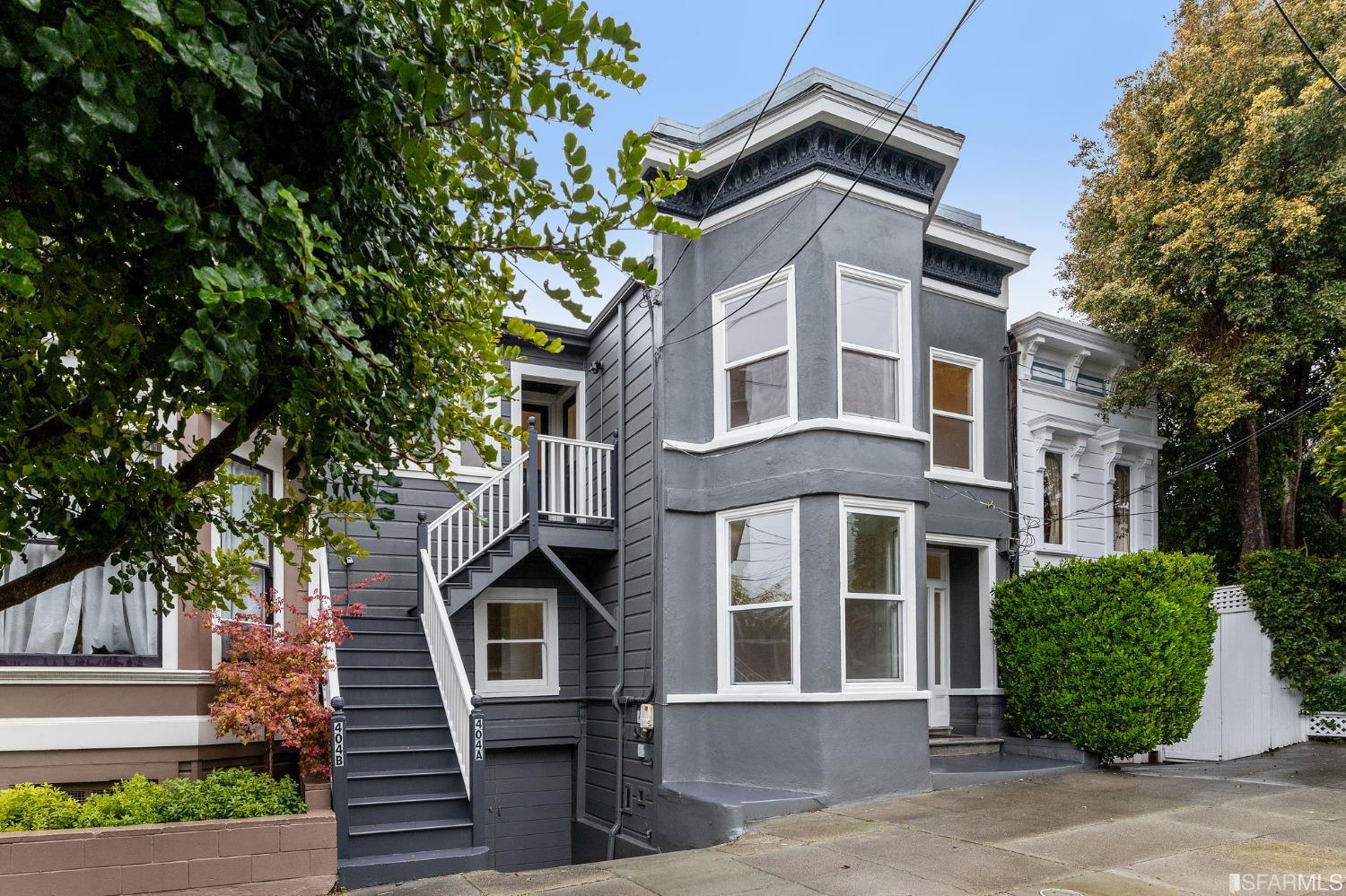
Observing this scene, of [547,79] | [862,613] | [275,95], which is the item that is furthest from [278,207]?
[862,613]

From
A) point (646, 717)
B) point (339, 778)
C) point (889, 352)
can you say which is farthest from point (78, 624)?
point (889, 352)

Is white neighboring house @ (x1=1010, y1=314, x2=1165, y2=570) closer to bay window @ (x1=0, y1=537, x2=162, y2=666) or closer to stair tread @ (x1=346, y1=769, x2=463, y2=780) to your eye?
stair tread @ (x1=346, y1=769, x2=463, y2=780)

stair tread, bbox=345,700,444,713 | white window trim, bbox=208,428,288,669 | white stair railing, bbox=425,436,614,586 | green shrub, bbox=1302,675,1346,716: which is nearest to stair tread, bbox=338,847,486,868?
stair tread, bbox=345,700,444,713

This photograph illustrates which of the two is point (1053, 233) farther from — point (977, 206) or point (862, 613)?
point (862, 613)

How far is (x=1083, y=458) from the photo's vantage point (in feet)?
44.6

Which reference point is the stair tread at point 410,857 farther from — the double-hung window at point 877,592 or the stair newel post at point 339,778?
the double-hung window at point 877,592

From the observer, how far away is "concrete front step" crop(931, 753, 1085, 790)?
949cm

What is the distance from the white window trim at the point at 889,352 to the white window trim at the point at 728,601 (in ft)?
4.10

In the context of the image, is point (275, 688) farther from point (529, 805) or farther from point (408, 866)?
point (529, 805)

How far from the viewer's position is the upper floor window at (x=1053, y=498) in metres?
13.1

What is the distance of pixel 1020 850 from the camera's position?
22.0 ft

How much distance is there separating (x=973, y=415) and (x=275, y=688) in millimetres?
9030

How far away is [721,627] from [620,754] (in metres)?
2.08

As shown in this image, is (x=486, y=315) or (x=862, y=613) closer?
(x=486, y=315)
